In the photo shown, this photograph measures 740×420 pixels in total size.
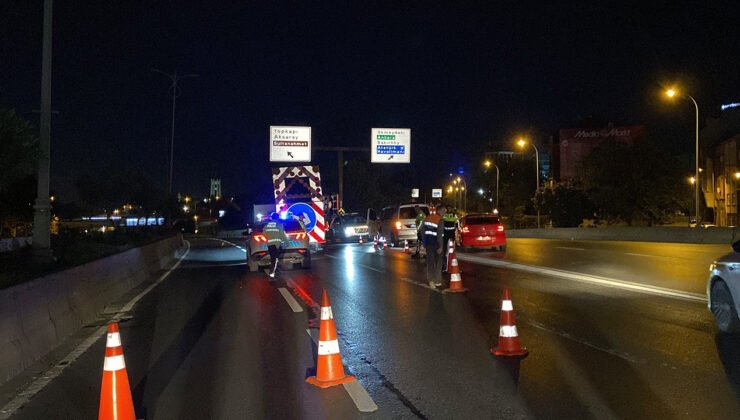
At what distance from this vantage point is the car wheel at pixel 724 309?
8.55 meters

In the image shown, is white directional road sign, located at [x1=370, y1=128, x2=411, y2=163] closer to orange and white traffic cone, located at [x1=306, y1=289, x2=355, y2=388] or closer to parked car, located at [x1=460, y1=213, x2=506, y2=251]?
parked car, located at [x1=460, y1=213, x2=506, y2=251]

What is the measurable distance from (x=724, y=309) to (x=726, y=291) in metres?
0.27

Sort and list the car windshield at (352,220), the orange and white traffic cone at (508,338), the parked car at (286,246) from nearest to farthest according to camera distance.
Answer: the orange and white traffic cone at (508,338) < the parked car at (286,246) < the car windshield at (352,220)

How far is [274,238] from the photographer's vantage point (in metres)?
19.3

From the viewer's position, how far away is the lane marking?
12.8m

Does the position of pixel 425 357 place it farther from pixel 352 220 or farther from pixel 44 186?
pixel 352 220

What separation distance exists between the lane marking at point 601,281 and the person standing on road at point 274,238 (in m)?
6.49

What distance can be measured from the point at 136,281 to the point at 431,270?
322 inches

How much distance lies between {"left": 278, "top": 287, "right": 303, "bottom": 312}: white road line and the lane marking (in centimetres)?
704

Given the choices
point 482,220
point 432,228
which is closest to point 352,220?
point 482,220

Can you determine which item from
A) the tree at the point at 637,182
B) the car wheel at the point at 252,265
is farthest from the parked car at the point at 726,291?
the tree at the point at 637,182

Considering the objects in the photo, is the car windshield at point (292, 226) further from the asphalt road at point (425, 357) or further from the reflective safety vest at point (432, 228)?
the reflective safety vest at point (432, 228)

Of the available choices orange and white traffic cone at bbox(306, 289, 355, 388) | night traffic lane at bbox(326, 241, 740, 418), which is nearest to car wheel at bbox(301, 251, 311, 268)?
night traffic lane at bbox(326, 241, 740, 418)

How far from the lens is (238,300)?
1351cm
